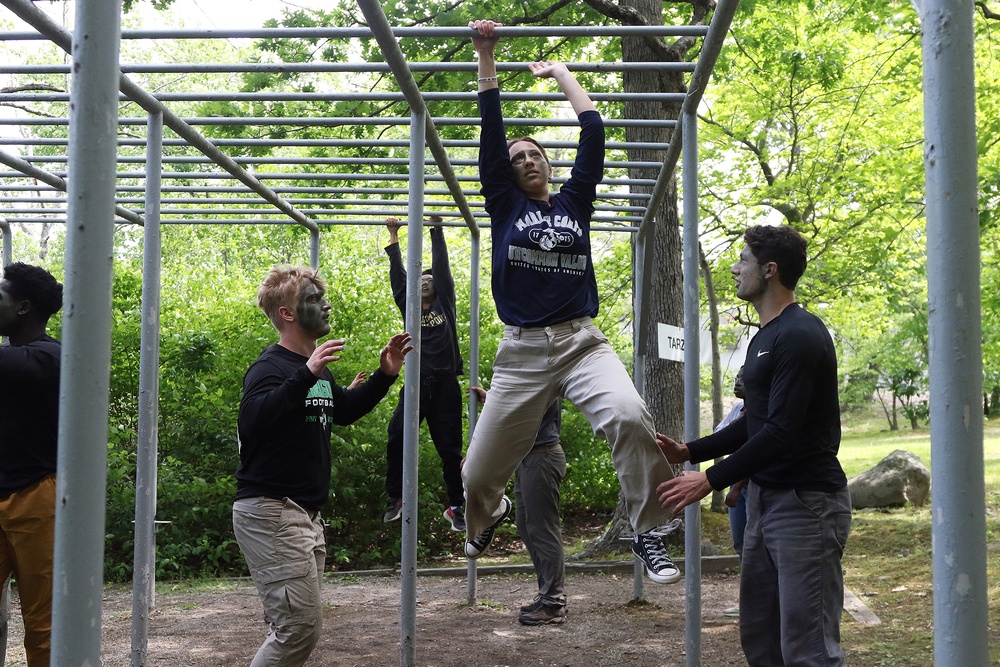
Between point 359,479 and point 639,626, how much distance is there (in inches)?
Answer: 132

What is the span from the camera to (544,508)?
20.3 feet

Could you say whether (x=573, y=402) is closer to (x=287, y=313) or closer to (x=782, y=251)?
(x=782, y=251)

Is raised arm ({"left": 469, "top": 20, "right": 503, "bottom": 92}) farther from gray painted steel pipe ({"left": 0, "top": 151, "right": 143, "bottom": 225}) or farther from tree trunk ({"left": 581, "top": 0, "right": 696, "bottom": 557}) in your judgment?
tree trunk ({"left": 581, "top": 0, "right": 696, "bottom": 557})

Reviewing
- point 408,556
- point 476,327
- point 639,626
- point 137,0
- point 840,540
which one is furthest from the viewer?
point 137,0

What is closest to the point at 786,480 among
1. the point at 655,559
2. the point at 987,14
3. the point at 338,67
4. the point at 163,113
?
the point at 655,559

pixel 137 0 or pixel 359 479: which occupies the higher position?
pixel 137 0

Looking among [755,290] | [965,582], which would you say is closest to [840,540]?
[755,290]

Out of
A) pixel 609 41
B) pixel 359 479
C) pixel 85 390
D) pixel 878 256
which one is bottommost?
pixel 359 479

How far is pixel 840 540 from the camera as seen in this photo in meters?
3.25

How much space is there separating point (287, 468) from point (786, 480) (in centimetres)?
Result: 167

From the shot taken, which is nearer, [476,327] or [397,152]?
[476,327]

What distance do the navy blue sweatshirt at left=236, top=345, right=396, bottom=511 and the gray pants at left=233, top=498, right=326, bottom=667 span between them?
2.6 inches

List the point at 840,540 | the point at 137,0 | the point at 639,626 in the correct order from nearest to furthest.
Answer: the point at 840,540, the point at 639,626, the point at 137,0

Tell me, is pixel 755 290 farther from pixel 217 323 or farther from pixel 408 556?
pixel 217 323
